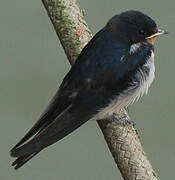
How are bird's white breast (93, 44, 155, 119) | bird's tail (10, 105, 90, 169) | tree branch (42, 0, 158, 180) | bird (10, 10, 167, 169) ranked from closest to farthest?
tree branch (42, 0, 158, 180) < bird's tail (10, 105, 90, 169) < bird (10, 10, 167, 169) < bird's white breast (93, 44, 155, 119)

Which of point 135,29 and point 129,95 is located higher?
point 135,29

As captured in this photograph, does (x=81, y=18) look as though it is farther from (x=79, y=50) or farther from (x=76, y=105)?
(x=76, y=105)

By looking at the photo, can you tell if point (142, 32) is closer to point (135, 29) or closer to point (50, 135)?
point (135, 29)

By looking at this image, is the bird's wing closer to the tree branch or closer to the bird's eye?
the tree branch

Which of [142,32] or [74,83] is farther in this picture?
[142,32]

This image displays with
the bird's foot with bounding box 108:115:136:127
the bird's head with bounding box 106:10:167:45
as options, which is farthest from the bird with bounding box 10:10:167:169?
the bird's foot with bounding box 108:115:136:127

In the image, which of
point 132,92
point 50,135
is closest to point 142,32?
point 132,92

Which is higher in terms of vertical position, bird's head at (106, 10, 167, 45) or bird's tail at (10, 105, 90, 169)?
bird's head at (106, 10, 167, 45)

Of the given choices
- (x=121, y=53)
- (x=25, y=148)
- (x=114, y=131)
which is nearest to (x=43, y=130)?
(x=25, y=148)
